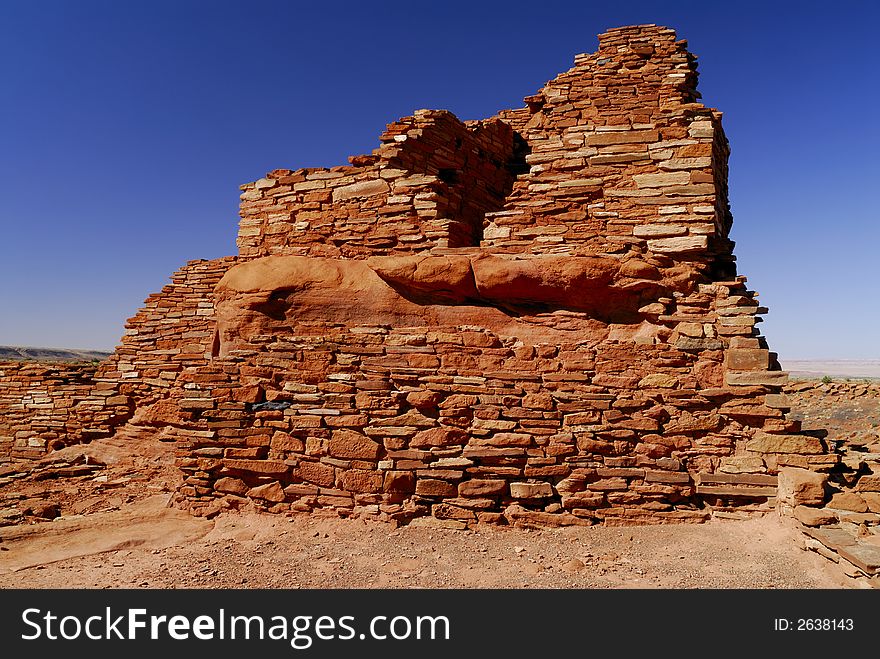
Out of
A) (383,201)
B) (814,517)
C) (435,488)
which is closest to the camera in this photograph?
(814,517)

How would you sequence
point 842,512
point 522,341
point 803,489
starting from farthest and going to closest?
point 522,341, point 803,489, point 842,512

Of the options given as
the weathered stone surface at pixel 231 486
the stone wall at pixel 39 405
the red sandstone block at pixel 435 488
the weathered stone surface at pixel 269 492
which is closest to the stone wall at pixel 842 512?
the red sandstone block at pixel 435 488

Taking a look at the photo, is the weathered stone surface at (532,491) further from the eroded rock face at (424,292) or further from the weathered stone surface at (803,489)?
the weathered stone surface at (803,489)

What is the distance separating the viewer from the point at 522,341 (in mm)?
6750

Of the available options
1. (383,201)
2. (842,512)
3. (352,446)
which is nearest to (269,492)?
(352,446)

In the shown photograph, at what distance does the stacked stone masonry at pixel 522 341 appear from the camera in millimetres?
5977

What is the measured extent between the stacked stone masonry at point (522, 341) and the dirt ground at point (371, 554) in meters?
0.31

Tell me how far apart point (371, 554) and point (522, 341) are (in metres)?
2.97

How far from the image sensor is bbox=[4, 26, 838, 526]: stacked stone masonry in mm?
5977

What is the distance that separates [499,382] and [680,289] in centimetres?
246

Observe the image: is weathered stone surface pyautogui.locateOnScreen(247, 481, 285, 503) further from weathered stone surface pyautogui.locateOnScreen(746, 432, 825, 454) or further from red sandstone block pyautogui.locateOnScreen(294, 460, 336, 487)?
weathered stone surface pyautogui.locateOnScreen(746, 432, 825, 454)

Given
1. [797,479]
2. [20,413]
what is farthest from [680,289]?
[20,413]

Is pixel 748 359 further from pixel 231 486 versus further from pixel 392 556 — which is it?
pixel 231 486

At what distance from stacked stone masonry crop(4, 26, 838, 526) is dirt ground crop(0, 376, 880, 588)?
0.31 meters
